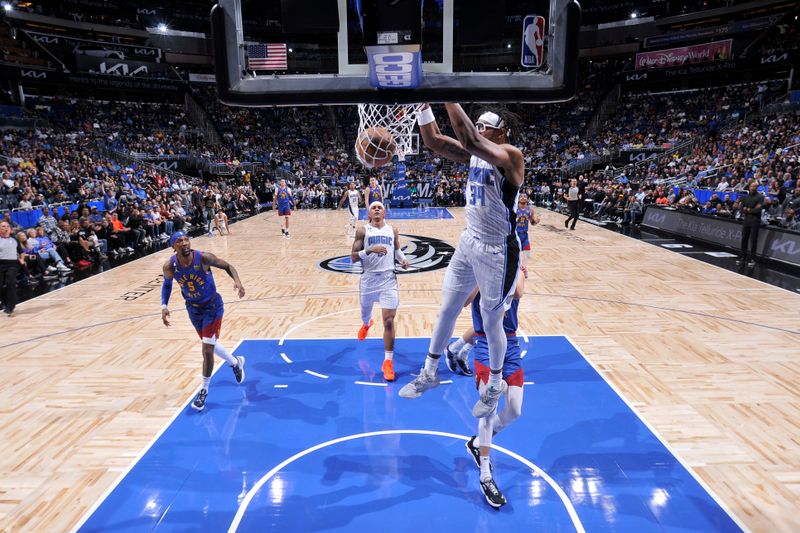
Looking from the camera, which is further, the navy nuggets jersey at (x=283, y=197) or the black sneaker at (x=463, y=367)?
the navy nuggets jersey at (x=283, y=197)

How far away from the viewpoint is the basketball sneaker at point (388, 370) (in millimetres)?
5875

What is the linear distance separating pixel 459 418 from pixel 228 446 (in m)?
2.19

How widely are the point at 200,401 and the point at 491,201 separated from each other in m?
3.75

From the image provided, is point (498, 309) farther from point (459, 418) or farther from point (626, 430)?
point (626, 430)

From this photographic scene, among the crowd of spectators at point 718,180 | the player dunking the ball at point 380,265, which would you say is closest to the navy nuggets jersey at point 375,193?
the player dunking the ball at point 380,265

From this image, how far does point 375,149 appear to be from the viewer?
5.11m

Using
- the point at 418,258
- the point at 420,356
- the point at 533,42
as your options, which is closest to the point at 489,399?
the point at 533,42

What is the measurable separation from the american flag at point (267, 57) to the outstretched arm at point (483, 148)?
4.26 ft

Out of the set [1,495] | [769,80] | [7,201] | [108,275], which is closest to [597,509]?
[1,495]

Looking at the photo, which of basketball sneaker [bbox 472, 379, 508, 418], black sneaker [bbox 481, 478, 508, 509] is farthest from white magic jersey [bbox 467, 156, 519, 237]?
black sneaker [bbox 481, 478, 508, 509]

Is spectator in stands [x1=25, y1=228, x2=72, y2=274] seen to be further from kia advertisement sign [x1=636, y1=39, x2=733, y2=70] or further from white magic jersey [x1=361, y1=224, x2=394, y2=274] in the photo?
kia advertisement sign [x1=636, y1=39, x2=733, y2=70]

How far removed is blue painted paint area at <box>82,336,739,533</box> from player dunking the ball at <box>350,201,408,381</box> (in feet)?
2.43

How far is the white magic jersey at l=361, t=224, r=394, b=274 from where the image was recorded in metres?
6.18

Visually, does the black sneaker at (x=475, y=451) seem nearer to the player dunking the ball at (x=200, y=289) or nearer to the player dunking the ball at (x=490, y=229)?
the player dunking the ball at (x=490, y=229)
